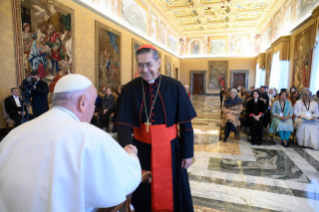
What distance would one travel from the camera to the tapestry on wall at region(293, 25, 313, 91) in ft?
25.4

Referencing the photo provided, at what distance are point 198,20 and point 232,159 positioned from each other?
15.1 metres

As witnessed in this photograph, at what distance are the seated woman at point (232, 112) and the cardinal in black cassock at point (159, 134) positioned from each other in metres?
4.10

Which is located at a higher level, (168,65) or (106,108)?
(168,65)

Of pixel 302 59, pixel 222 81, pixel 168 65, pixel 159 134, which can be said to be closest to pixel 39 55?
pixel 159 134

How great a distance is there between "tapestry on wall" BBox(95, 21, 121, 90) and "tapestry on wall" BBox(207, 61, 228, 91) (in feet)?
48.2

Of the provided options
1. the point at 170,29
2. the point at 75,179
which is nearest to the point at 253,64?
the point at 170,29

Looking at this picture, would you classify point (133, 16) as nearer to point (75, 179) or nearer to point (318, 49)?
point (318, 49)

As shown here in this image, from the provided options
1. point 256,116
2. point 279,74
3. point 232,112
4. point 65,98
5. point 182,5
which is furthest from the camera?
point 182,5

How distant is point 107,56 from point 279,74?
366 inches

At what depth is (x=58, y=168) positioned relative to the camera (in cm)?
89

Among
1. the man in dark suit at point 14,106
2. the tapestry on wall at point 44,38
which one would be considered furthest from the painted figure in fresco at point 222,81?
the man in dark suit at point 14,106

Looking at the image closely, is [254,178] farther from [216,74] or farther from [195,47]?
[195,47]

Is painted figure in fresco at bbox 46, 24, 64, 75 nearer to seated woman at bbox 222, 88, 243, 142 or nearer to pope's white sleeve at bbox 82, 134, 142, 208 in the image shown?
seated woman at bbox 222, 88, 243, 142

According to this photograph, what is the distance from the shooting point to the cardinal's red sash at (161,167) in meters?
1.99
